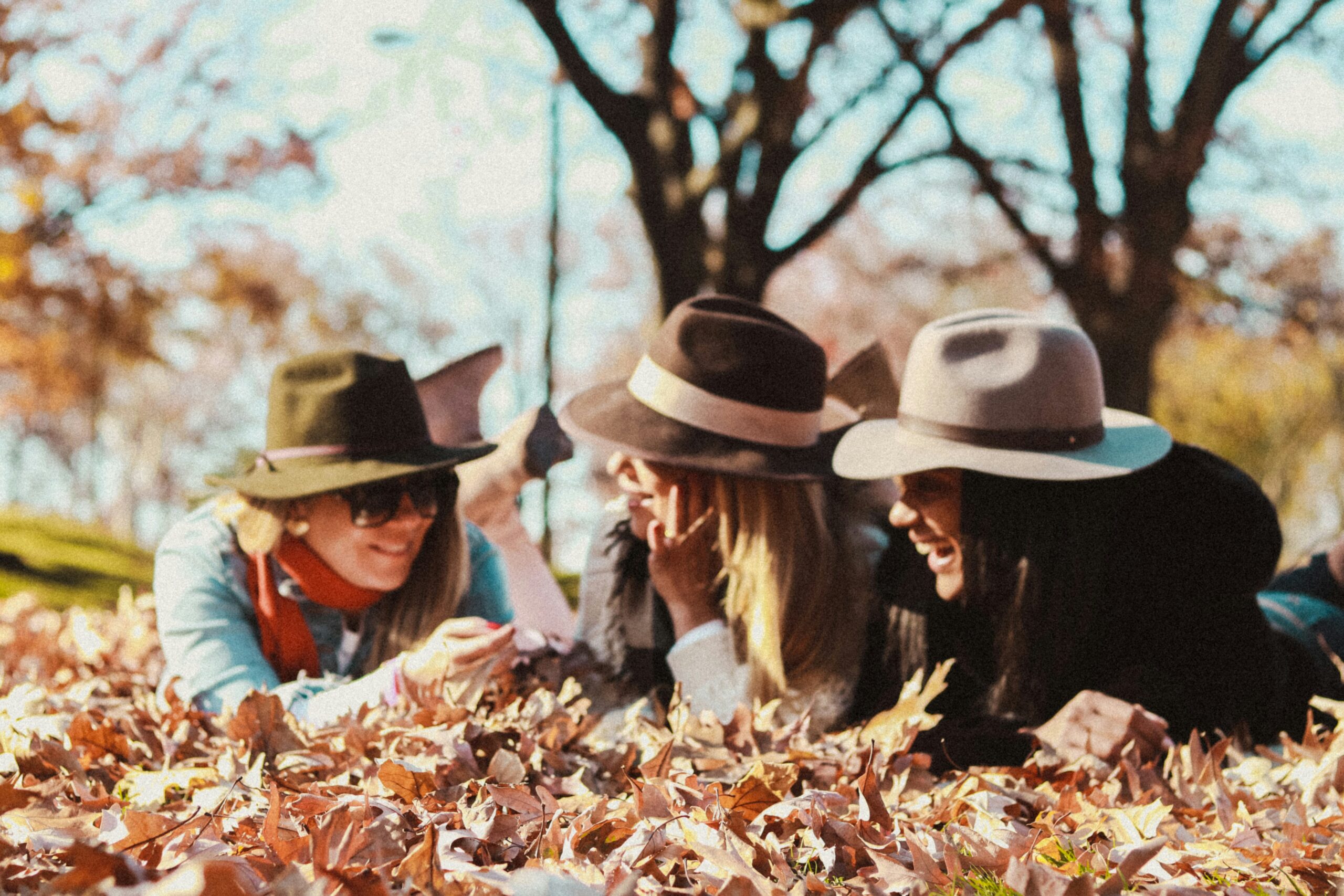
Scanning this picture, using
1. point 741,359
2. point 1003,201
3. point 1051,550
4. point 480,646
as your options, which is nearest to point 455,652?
point 480,646

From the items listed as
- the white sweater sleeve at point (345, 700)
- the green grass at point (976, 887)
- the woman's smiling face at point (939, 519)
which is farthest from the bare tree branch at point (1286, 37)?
the green grass at point (976, 887)

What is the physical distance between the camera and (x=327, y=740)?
2.41m

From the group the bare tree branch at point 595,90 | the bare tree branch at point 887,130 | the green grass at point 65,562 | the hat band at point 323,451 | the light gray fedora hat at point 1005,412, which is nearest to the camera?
the light gray fedora hat at point 1005,412

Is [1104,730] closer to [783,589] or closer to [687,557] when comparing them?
[783,589]

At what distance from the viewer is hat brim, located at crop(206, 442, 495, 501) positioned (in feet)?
9.41

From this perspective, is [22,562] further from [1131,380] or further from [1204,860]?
[1204,860]

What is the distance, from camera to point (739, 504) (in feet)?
10.0

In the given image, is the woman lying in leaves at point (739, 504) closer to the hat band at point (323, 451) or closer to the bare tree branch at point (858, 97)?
the hat band at point (323, 451)

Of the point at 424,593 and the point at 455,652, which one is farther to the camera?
the point at 424,593

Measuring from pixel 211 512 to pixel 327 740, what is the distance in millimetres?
1144

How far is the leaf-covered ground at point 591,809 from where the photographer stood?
1.57 metres

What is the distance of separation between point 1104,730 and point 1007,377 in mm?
856

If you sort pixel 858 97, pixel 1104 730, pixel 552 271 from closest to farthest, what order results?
1. pixel 1104 730
2. pixel 858 97
3. pixel 552 271

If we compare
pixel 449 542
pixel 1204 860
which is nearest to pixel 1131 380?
pixel 449 542
